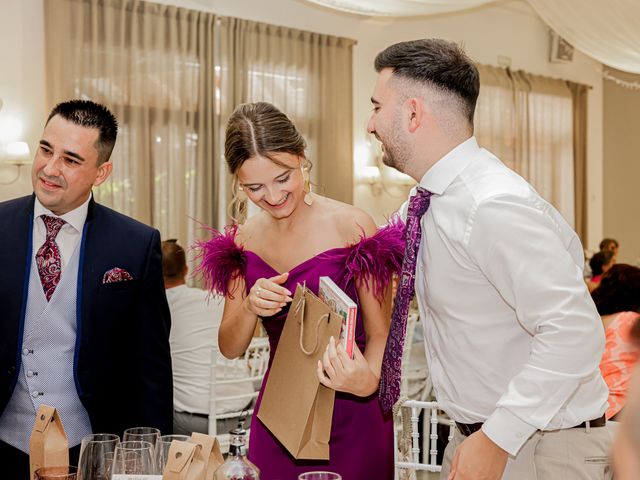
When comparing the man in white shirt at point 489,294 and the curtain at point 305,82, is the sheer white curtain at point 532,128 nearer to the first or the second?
the curtain at point 305,82

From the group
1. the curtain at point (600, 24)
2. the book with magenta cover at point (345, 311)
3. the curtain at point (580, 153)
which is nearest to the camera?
the book with magenta cover at point (345, 311)

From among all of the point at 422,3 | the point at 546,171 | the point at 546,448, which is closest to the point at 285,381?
the point at 546,448

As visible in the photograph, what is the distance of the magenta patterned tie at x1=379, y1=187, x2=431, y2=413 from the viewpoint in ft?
5.99

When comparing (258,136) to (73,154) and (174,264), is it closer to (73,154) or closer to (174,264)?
(73,154)

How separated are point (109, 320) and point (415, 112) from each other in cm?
103

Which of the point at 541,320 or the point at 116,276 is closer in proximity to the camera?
the point at 541,320

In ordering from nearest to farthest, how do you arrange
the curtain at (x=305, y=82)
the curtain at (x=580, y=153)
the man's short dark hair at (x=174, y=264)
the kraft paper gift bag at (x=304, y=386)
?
the kraft paper gift bag at (x=304, y=386), the man's short dark hair at (x=174, y=264), the curtain at (x=305, y=82), the curtain at (x=580, y=153)

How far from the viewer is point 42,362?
7.18ft

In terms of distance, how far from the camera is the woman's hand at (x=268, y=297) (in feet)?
6.98

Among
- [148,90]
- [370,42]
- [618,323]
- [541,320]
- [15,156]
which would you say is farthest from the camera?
[370,42]

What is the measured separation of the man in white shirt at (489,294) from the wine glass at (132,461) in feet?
2.03

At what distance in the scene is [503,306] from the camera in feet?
5.61

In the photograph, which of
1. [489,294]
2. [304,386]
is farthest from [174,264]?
[489,294]

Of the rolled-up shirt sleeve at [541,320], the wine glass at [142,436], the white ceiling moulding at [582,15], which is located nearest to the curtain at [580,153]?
the white ceiling moulding at [582,15]
